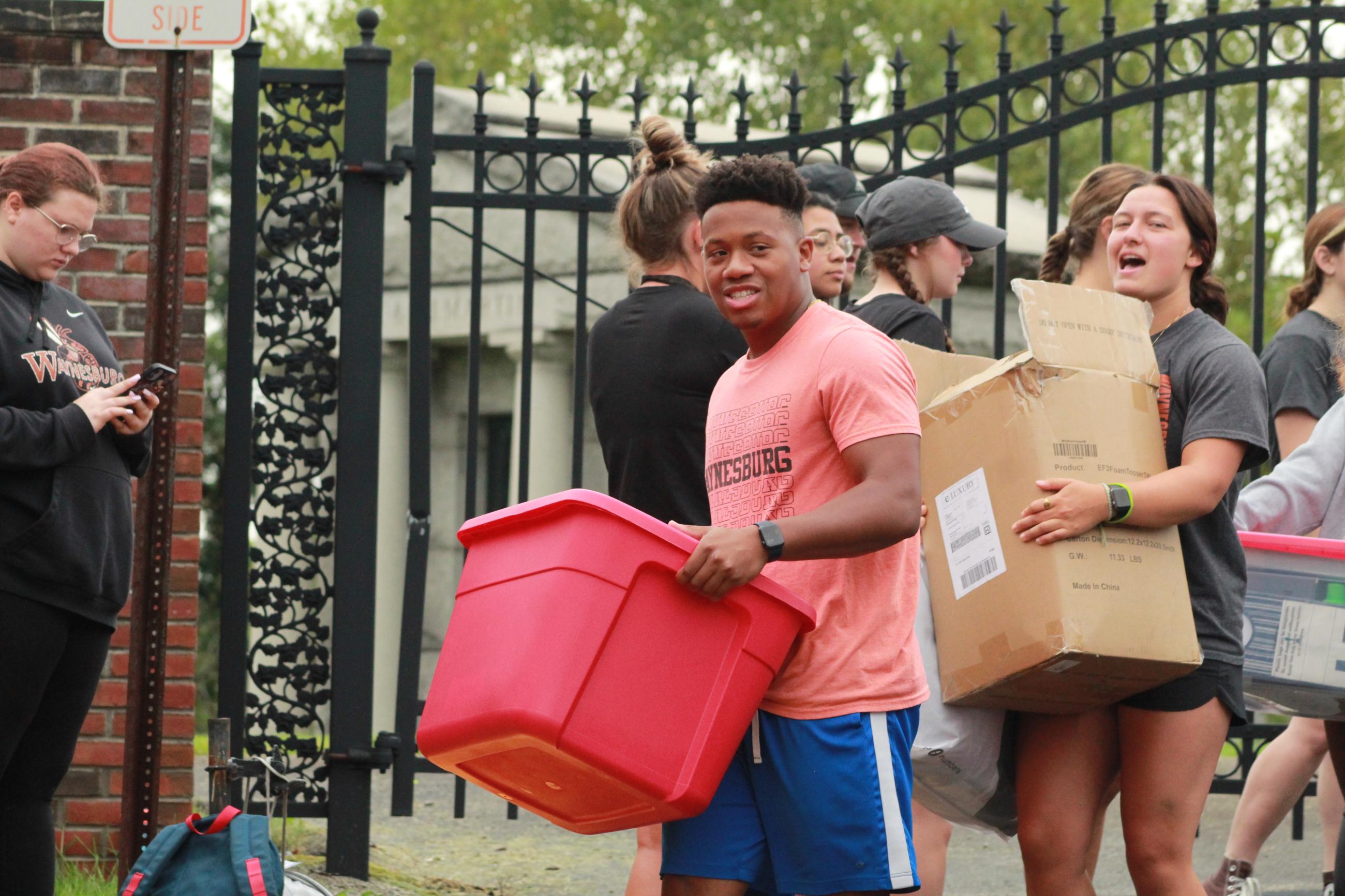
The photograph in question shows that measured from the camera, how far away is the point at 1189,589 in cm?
314

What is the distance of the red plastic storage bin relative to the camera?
7.74ft

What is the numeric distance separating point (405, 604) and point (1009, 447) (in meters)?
2.49

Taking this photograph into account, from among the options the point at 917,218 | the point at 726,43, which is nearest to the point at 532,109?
the point at 917,218

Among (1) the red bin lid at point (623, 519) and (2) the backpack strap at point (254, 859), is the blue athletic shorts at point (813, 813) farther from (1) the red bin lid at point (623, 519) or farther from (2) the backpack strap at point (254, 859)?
(2) the backpack strap at point (254, 859)

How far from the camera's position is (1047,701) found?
3.08 metres

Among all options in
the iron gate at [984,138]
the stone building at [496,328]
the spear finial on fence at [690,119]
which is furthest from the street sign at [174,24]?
the stone building at [496,328]

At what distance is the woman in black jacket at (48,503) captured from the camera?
3.35m

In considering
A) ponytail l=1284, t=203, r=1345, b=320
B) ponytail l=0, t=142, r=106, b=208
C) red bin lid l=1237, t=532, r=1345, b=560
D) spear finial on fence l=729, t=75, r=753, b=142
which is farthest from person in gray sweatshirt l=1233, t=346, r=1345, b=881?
ponytail l=0, t=142, r=106, b=208

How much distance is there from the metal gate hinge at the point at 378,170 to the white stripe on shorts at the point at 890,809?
110 inches

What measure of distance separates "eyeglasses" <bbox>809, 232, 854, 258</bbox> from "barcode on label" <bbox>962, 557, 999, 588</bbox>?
1.28 metres

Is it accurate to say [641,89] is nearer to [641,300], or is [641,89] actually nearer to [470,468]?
[470,468]

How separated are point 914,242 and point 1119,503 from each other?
3.76ft

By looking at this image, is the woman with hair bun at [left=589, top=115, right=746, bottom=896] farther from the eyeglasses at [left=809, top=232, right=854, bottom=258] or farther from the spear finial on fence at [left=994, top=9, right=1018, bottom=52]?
the spear finial on fence at [left=994, top=9, right=1018, bottom=52]

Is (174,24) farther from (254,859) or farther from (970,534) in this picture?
(970,534)
